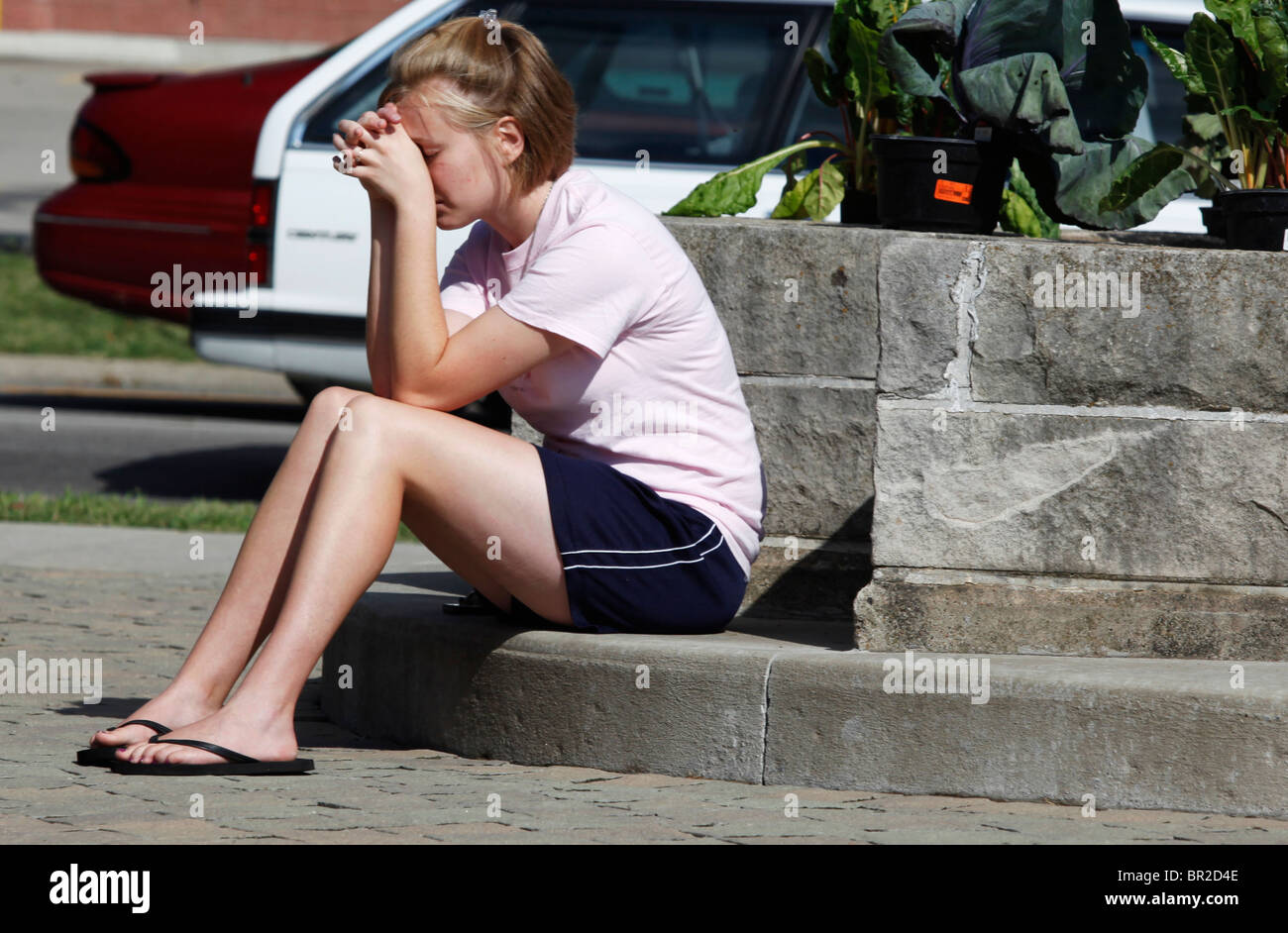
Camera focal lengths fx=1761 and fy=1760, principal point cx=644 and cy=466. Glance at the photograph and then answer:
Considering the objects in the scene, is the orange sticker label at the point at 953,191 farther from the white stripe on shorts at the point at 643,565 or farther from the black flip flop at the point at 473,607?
the black flip flop at the point at 473,607

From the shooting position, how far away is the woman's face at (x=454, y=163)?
3.27m

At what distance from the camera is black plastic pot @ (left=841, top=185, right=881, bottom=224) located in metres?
4.23

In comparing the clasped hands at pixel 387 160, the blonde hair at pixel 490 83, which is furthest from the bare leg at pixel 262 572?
the blonde hair at pixel 490 83

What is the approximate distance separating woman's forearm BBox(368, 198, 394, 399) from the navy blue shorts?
342mm

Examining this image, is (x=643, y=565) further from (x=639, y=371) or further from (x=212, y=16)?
(x=212, y=16)

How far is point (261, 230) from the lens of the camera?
21.7 feet

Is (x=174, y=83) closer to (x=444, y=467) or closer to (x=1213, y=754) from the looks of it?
(x=444, y=467)

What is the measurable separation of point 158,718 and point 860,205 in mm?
2086

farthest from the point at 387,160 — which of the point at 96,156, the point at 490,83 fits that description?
the point at 96,156

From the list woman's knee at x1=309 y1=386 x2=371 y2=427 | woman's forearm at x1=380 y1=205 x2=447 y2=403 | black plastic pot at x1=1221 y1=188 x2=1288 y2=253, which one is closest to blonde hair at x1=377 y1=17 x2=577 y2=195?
woman's forearm at x1=380 y1=205 x2=447 y2=403

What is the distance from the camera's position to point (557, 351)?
10.5 feet

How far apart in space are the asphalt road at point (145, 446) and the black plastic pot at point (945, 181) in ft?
14.0

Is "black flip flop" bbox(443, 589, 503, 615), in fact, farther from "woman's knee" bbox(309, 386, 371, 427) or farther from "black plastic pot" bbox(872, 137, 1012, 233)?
"black plastic pot" bbox(872, 137, 1012, 233)

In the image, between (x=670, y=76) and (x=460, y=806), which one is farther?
(x=670, y=76)
